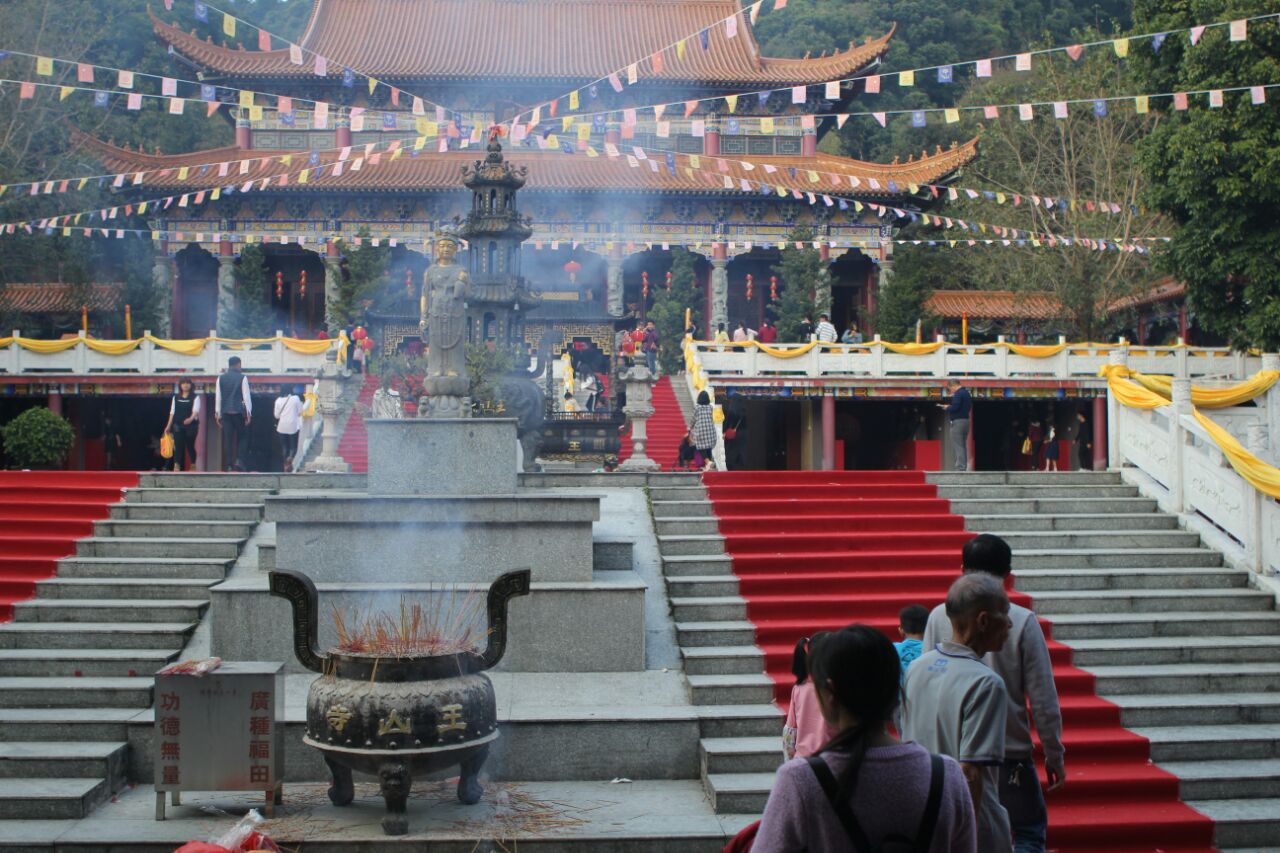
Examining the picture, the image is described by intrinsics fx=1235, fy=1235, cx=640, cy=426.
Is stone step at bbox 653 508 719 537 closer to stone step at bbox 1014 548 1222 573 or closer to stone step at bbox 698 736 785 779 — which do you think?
stone step at bbox 1014 548 1222 573

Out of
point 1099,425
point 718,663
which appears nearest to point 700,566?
point 718,663

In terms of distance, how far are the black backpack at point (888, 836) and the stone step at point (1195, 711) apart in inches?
226

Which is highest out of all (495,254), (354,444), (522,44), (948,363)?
(522,44)

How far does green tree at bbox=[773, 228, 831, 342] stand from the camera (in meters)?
29.4

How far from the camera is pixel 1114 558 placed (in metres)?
10.6

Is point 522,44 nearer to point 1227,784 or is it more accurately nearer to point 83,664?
point 83,664

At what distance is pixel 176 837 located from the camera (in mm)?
6418

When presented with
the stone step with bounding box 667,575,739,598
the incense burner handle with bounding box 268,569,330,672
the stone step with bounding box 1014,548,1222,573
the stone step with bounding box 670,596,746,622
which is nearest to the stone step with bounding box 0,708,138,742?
the incense burner handle with bounding box 268,569,330,672

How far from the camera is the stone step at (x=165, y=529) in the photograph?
427 inches

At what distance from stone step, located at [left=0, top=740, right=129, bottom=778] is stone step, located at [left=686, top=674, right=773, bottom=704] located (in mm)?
3572

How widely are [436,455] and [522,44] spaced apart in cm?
2930

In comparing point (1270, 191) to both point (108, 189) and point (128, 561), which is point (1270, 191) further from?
point (108, 189)

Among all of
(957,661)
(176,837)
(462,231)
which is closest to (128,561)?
(176,837)

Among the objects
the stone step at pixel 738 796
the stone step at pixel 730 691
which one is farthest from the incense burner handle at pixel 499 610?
the stone step at pixel 730 691
